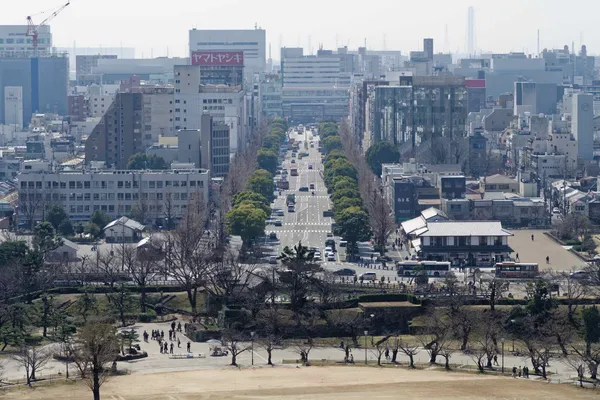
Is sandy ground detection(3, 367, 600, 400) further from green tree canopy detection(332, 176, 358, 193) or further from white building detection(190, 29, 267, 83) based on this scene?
white building detection(190, 29, 267, 83)

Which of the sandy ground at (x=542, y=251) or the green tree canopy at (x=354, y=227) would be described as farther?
the green tree canopy at (x=354, y=227)

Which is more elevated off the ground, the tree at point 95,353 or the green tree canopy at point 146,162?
the green tree canopy at point 146,162

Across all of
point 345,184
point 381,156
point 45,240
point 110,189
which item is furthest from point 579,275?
point 381,156

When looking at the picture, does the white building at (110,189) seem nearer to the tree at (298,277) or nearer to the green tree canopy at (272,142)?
the tree at (298,277)

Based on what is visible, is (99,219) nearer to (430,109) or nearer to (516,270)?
(516,270)

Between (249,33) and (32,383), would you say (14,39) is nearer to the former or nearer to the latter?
(249,33)

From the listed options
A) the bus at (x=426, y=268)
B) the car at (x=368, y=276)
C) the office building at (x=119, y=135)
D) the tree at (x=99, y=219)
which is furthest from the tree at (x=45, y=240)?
the office building at (x=119, y=135)

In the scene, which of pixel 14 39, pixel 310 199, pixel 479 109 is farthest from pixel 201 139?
pixel 14 39
